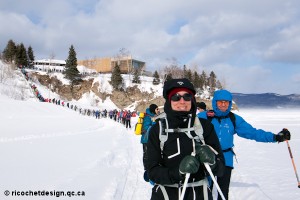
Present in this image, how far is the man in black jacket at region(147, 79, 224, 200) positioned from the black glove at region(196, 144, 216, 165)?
0.03 m

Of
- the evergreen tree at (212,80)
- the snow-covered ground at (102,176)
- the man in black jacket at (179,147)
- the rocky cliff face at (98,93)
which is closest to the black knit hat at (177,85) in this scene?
the man in black jacket at (179,147)

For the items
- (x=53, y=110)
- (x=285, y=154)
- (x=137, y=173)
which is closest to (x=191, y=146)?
(x=137, y=173)

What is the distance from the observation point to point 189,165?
2.34 m

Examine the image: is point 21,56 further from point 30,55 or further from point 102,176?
point 102,176

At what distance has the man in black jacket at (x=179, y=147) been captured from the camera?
257 cm

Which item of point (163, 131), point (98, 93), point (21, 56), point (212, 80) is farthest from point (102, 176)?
point (212, 80)

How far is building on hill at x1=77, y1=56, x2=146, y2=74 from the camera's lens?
306 ft

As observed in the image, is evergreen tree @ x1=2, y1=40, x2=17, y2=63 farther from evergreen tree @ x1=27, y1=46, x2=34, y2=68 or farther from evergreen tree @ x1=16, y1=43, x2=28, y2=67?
evergreen tree @ x1=27, y1=46, x2=34, y2=68

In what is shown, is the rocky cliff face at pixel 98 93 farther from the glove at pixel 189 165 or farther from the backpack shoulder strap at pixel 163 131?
the glove at pixel 189 165

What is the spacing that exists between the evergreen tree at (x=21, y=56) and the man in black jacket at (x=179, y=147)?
7274 cm

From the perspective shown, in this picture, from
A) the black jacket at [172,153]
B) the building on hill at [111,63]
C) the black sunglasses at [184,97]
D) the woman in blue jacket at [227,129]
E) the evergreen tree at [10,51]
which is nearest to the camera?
the black jacket at [172,153]

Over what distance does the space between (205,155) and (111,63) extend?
95258 mm

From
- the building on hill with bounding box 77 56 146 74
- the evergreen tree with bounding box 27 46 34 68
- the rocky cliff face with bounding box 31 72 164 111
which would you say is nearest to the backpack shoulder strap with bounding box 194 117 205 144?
the rocky cliff face with bounding box 31 72 164 111

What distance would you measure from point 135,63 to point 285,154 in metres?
87.6
